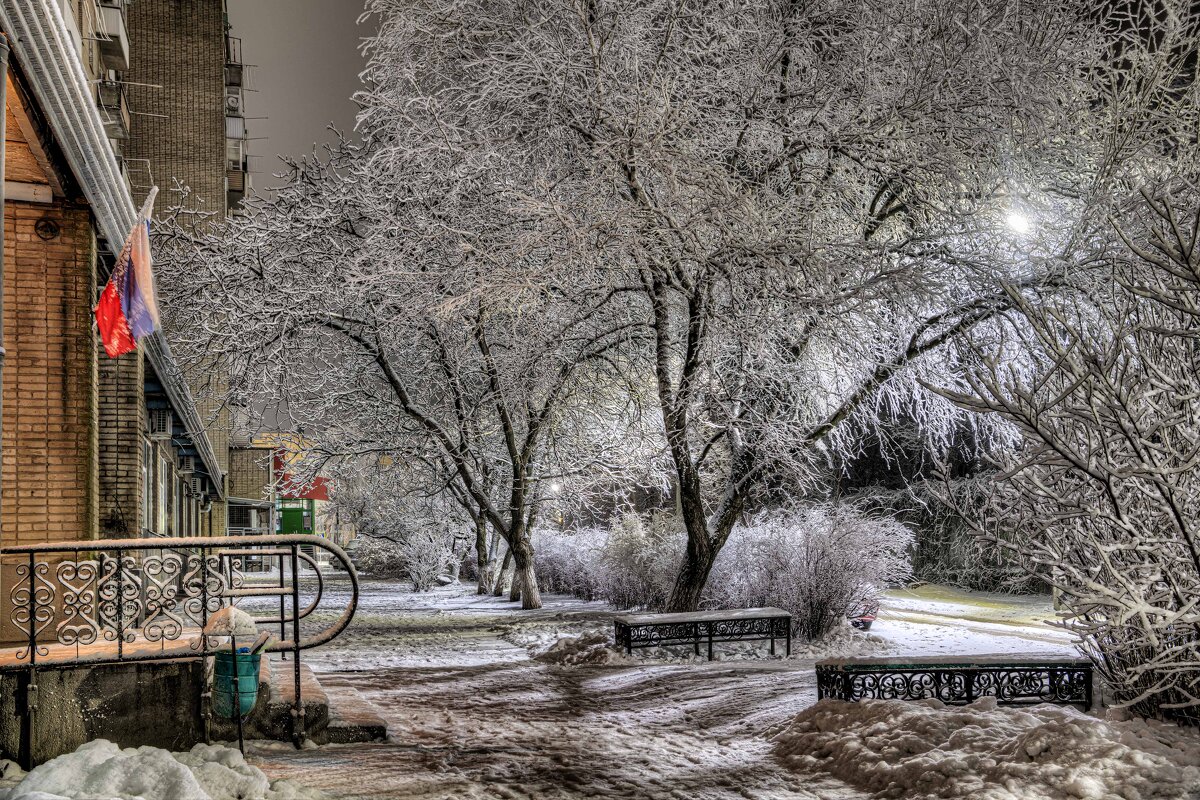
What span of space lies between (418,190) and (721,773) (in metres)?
10.1

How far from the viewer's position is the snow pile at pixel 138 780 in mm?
5336

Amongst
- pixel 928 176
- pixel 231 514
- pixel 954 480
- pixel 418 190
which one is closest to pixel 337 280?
pixel 418 190

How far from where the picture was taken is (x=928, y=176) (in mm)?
11797

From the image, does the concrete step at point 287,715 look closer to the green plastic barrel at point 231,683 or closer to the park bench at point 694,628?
the green plastic barrel at point 231,683

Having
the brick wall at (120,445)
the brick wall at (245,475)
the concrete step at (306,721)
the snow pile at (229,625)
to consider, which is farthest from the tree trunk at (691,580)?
the brick wall at (245,475)

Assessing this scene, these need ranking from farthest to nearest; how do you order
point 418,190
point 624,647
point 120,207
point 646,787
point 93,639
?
point 418,190 → point 624,647 → point 120,207 → point 93,639 → point 646,787

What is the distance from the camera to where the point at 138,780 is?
5.44m

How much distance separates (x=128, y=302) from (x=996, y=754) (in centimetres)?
905

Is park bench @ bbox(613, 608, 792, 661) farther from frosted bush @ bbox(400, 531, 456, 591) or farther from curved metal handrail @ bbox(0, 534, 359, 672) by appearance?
frosted bush @ bbox(400, 531, 456, 591)

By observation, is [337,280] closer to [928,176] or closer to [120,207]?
[120,207]

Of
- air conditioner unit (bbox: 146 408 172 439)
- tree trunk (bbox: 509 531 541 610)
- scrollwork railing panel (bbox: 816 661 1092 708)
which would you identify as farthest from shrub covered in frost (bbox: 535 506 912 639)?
air conditioner unit (bbox: 146 408 172 439)

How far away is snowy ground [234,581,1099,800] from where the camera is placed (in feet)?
23.0

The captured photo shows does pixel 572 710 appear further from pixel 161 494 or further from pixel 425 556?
pixel 425 556

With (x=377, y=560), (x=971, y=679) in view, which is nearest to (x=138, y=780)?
(x=971, y=679)
